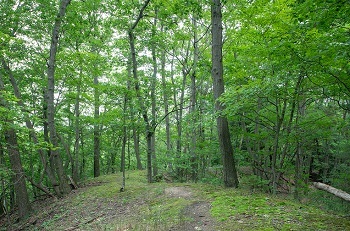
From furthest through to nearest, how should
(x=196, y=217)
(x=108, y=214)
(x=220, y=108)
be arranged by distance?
(x=220, y=108) < (x=108, y=214) < (x=196, y=217)

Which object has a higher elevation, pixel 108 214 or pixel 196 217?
pixel 196 217

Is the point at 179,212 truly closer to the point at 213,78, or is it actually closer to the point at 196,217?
the point at 196,217

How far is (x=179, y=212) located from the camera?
5434mm

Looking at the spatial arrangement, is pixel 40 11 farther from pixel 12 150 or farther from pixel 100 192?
pixel 100 192

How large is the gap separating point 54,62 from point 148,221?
7364 millimetres

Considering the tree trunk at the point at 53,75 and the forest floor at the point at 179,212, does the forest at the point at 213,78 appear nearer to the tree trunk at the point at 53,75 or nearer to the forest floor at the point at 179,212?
the tree trunk at the point at 53,75

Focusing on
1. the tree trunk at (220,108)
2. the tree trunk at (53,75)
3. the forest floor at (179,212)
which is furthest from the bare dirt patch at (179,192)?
the tree trunk at (53,75)

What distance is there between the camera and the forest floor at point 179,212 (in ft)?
13.4

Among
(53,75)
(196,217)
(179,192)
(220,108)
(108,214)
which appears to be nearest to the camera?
(196,217)

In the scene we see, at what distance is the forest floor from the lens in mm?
4082

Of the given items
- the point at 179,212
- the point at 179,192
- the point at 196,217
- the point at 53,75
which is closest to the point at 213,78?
the point at 179,192

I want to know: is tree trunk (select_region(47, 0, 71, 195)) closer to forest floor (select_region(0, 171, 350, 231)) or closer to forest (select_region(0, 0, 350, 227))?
forest (select_region(0, 0, 350, 227))

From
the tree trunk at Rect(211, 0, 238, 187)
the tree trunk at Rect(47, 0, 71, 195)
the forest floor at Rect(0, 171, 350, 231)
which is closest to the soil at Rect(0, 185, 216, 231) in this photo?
the forest floor at Rect(0, 171, 350, 231)

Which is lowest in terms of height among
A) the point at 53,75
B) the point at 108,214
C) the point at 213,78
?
the point at 108,214
